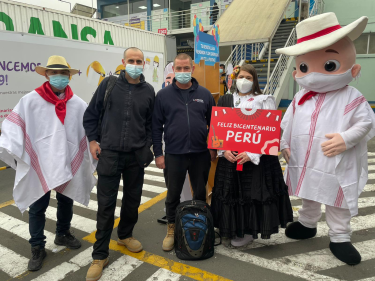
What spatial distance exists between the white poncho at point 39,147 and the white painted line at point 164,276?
117 cm

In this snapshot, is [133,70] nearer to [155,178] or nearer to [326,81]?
[326,81]

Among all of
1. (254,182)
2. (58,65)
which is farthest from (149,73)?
(254,182)

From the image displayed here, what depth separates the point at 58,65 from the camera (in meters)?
2.97

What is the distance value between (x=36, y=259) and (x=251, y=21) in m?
7.63

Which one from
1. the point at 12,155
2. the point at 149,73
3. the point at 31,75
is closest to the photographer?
the point at 12,155

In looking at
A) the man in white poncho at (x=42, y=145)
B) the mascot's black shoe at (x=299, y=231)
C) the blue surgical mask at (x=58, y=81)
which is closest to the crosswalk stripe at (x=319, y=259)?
the mascot's black shoe at (x=299, y=231)

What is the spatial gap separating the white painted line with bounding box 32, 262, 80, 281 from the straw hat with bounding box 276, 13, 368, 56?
3116mm

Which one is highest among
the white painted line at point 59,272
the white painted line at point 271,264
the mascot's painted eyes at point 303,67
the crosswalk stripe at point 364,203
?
the mascot's painted eyes at point 303,67

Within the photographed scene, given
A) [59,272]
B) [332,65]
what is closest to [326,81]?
[332,65]

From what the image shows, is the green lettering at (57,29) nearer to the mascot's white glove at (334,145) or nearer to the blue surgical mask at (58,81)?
the blue surgical mask at (58,81)

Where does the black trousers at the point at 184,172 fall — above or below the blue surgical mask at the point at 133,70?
below

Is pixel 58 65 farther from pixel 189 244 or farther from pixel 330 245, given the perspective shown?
pixel 330 245

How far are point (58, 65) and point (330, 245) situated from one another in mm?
3458

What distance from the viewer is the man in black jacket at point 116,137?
110 inches
